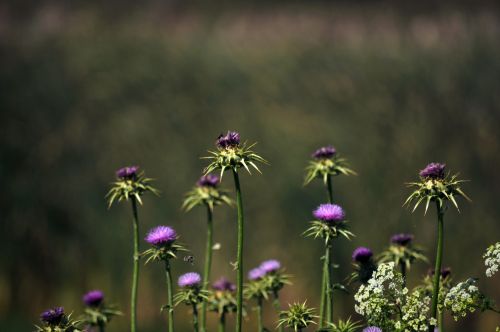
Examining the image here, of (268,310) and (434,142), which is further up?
(434,142)

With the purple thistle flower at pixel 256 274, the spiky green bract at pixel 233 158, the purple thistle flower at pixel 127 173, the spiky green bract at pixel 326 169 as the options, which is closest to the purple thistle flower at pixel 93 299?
the purple thistle flower at pixel 127 173

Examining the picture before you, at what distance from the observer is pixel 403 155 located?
995cm

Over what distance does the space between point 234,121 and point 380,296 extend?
5.79 metres

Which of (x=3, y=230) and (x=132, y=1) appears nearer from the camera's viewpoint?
(x=3, y=230)

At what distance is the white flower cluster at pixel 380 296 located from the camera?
4578mm

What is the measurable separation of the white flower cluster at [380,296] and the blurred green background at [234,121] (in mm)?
4453

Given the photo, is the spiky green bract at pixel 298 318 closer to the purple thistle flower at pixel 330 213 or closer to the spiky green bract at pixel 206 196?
the purple thistle flower at pixel 330 213

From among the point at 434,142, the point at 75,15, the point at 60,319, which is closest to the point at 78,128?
the point at 75,15

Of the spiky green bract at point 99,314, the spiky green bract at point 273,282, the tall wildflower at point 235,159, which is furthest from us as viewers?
the spiky green bract at point 273,282

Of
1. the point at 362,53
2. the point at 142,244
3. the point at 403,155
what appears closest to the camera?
the point at 142,244

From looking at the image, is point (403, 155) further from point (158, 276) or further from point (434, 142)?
point (158, 276)

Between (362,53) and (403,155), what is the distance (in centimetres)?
183

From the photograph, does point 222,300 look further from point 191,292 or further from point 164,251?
point 164,251

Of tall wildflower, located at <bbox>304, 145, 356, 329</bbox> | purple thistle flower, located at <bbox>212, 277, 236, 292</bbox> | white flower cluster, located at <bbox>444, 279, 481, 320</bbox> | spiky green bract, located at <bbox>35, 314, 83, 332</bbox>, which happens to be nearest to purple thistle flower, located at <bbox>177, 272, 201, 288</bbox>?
purple thistle flower, located at <bbox>212, 277, 236, 292</bbox>
